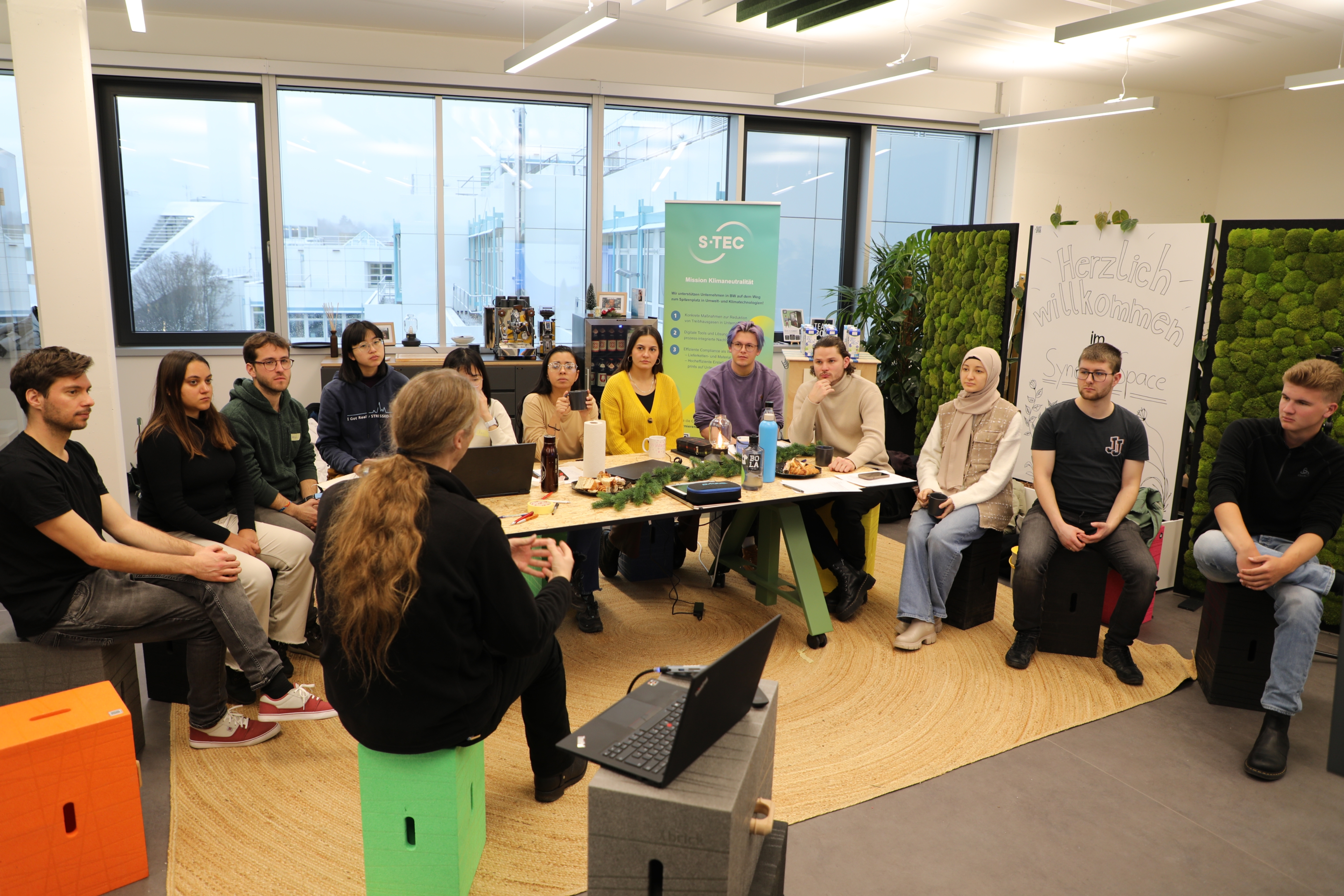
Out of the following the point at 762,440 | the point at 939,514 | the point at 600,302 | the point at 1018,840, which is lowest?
the point at 1018,840

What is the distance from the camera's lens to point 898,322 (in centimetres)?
687

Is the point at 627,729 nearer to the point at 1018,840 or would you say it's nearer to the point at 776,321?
the point at 1018,840

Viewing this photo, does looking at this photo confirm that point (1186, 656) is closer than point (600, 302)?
Yes

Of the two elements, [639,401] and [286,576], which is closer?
[286,576]

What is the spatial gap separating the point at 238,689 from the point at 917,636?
8.99 feet

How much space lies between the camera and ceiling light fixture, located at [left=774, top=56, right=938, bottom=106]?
5254mm

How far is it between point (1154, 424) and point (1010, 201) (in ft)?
13.4

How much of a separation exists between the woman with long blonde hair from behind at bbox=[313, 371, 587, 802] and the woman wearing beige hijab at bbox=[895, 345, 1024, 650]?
2186 mm

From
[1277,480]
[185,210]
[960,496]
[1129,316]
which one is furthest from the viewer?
[185,210]

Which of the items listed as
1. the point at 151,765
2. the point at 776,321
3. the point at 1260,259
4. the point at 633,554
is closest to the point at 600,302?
the point at 776,321

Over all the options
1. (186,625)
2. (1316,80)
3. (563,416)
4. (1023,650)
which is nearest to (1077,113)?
(1316,80)

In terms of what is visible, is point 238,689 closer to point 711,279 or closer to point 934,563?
point 934,563

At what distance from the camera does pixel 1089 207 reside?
805cm

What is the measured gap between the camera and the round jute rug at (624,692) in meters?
2.33
